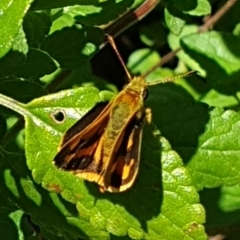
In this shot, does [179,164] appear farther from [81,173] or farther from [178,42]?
[178,42]

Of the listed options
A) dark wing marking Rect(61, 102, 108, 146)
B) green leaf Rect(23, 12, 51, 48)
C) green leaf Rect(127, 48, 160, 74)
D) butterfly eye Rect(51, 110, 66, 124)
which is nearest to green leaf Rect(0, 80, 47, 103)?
green leaf Rect(23, 12, 51, 48)

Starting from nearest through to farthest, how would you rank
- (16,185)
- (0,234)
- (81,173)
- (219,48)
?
(81,173)
(16,185)
(0,234)
(219,48)

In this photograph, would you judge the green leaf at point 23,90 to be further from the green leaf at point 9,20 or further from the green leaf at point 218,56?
the green leaf at point 218,56

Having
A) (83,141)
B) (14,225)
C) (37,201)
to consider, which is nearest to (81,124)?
(83,141)

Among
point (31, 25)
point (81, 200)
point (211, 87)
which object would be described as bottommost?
point (211, 87)

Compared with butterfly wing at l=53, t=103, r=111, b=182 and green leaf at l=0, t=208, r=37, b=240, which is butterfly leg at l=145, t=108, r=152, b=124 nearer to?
butterfly wing at l=53, t=103, r=111, b=182

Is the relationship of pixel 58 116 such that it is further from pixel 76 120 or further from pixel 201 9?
pixel 201 9

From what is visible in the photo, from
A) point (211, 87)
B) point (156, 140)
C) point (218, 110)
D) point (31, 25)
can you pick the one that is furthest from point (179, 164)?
point (211, 87)
